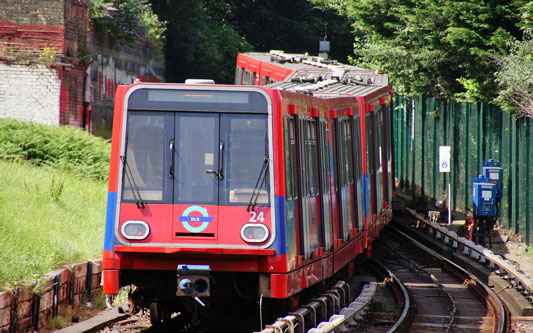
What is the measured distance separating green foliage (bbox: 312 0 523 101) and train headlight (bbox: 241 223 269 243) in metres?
13.1

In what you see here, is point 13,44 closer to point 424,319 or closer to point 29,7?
point 29,7

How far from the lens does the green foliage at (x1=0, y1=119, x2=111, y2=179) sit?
2011 cm

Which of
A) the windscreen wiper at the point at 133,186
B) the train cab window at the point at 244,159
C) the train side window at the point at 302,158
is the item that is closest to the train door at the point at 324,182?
the train side window at the point at 302,158

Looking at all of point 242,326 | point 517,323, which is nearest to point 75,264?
point 242,326

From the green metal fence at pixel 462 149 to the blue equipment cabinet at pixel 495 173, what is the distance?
1.42ft

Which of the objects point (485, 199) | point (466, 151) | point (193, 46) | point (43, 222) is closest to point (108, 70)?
point (193, 46)

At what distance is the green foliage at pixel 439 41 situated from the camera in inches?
899

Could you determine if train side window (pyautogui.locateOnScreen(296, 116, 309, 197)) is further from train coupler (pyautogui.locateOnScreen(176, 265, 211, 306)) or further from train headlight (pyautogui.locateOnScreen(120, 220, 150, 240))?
train headlight (pyautogui.locateOnScreen(120, 220, 150, 240))

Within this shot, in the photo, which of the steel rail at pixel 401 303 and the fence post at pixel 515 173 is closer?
the steel rail at pixel 401 303

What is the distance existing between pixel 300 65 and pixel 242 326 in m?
11.9

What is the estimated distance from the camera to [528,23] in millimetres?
19875

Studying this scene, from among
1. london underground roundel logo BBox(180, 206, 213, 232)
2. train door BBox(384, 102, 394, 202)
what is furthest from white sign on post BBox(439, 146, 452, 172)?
london underground roundel logo BBox(180, 206, 213, 232)

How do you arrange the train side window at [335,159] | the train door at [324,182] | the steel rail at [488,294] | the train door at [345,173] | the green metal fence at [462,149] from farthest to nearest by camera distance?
the green metal fence at [462,149] → the train door at [345,173] → the train side window at [335,159] → the steel rail at [488,294] → the train door at [324,182]

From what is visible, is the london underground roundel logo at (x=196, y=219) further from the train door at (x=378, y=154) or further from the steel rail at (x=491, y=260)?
the train door at (x=378, y=154)
